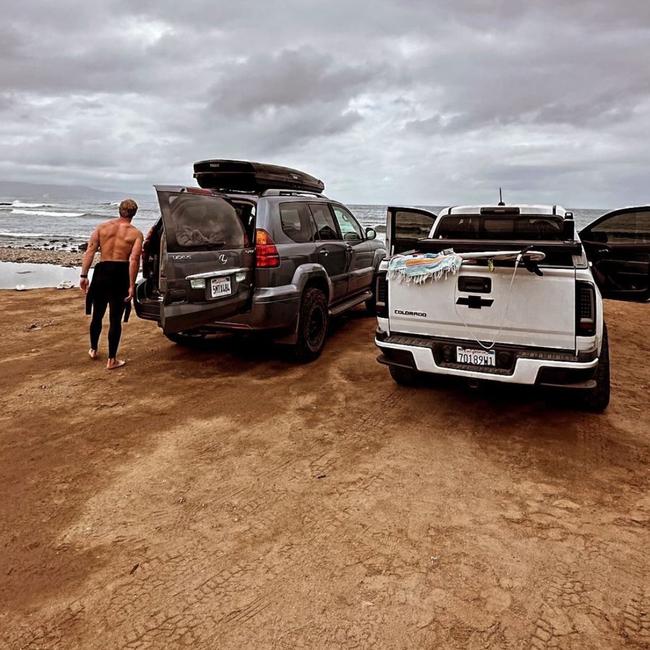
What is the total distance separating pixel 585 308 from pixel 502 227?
2581mm

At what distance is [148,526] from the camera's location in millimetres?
2799

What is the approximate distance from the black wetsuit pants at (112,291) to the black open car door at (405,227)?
2.89 m

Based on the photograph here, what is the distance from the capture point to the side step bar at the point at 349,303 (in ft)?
20.9

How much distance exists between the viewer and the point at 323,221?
254 inches

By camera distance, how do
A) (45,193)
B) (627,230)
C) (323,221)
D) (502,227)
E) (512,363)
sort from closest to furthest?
(512,363), (627,230), (502,227), (323,221), (45,193)

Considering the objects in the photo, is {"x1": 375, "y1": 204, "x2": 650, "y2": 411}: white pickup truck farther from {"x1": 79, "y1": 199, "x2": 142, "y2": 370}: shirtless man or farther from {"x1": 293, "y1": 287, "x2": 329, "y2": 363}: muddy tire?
{"x1": 79, "y1": 199, "x2": 142, "y2": 370}: shirtless man

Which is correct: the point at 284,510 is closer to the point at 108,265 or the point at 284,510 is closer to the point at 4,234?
the point at 108,265

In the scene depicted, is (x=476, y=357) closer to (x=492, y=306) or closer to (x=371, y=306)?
(x=492, y=306)

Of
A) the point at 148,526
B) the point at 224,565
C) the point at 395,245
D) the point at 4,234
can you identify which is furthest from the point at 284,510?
the point at 4,234

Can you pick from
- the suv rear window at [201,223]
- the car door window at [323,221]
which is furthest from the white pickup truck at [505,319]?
the car door window at [323,221]

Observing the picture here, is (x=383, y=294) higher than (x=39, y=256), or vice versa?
(x=39, y=256)

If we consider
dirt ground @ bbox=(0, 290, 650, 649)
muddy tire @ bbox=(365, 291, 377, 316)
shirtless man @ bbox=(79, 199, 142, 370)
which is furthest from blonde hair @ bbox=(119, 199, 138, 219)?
muddy tire @ bbox=(365, 291, 377, 316)

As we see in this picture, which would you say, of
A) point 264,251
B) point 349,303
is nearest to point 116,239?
point 264,251

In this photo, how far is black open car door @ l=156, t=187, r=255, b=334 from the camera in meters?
4.19
